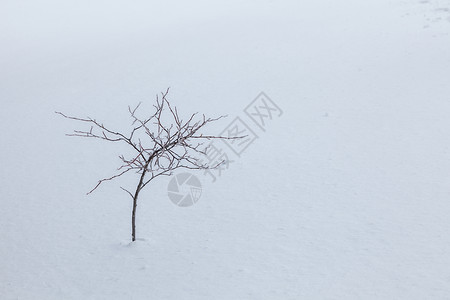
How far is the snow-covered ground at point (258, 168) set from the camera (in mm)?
4211

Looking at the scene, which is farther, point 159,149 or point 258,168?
point 258,168

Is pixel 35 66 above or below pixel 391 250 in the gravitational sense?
above

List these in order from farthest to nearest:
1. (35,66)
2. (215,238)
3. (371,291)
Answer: (35,66) → (215,238) → (371,291)

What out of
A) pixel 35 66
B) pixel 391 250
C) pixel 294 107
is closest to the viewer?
pixel 391 250

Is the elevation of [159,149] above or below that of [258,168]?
above

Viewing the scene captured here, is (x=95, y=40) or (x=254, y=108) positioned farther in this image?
(x=95, y=40)

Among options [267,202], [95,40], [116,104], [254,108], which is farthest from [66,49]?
[267,202]

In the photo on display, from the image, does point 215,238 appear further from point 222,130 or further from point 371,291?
point 222,130

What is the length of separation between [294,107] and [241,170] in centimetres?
242

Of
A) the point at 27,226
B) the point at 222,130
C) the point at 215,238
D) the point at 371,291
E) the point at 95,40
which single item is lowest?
the point at 371,291

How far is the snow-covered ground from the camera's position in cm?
421

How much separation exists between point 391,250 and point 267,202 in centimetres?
145

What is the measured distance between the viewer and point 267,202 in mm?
5469

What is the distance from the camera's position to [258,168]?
6.38 metres
